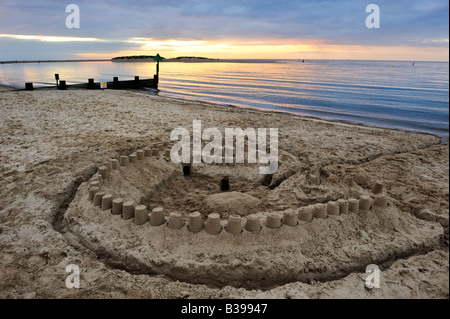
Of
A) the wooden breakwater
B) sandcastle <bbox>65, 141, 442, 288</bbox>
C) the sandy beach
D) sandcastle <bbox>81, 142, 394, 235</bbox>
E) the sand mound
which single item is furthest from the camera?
the wooden breakwater

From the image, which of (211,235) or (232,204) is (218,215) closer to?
(211,235)

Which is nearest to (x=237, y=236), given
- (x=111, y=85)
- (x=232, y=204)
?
(x=232, y=204)

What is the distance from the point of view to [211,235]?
3.42 meters

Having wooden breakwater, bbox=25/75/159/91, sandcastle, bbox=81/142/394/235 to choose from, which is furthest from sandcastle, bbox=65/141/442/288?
wooden breakwater, bbox=25/75/159/91

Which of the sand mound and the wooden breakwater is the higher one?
the wooden breakwater

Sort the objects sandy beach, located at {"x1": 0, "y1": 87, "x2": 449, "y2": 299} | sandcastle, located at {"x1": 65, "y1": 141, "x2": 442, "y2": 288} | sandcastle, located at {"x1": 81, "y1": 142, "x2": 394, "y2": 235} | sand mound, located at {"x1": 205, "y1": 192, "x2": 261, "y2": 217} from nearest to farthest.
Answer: sandy beach, located at {"x1": 0, "y1": 87, "x2": 449, "y2": 299} → sandcastle, located at {"x1": 65, "y1": 141, "x2": 442, "y2": 288} → sandcastle, located at {"x1": 81, "y1": 142, "x2": 394, "y2": 235} → sand mound, located at {"x1": 205, "y1": 192, "x2": 261, "y2": 217}

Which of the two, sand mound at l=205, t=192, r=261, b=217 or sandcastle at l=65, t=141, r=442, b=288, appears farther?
sand mound at l=205, t=192, r=261, b=217

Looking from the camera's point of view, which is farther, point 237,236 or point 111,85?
point 111,85

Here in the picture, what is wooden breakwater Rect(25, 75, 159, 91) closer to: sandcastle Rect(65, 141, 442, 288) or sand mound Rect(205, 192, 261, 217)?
sandcastle Rect(65, 141, 442, 288)

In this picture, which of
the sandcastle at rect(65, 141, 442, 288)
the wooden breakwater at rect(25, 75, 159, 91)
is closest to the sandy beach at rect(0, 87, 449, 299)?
the sandcastle at rect(65, 141, 442, 288)

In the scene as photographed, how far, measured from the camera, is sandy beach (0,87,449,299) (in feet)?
9.53

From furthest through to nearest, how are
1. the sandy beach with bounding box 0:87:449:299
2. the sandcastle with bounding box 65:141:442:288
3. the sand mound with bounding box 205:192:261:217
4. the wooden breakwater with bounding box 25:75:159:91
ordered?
the wooden breakwater with bounding box 25:75:159:91 → the sand mound with bounding box 205:192:261:217 → the sandcastle with bounding box 65:141:442:288 → the sandy beach with bounding box 0:87:449:299

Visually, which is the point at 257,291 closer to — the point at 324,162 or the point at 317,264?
the point at 317,264

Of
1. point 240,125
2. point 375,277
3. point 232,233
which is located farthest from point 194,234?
point 240,125
